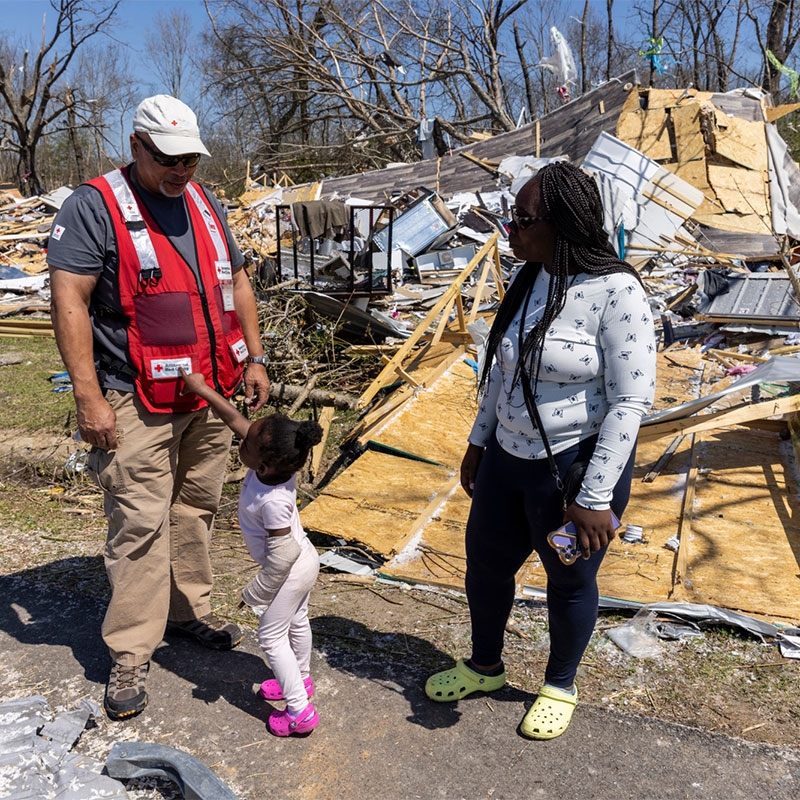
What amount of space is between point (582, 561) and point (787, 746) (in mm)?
1003

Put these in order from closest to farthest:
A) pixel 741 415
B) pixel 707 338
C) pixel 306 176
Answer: pixel 741 415 < pixel 707 338 < pixel 306 176

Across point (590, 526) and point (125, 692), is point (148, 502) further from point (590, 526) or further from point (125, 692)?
point (590, 526)

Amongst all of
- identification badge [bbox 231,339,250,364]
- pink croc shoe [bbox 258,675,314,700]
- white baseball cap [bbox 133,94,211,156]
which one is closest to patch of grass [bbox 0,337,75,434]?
identification badge [bbox 231,339,250,364]

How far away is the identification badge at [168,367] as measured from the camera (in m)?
2.66

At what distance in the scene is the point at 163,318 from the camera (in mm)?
2635

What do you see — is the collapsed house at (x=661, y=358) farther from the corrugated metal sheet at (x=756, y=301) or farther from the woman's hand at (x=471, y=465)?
the woman's hand at (x=471, y=465)

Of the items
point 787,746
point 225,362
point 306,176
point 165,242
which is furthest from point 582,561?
point 306,176

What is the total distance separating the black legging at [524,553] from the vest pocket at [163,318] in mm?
1153

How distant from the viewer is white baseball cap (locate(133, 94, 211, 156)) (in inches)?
97.9

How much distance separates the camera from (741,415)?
486 centimetres

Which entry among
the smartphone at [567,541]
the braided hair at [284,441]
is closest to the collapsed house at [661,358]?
the smartphone at [567,541]

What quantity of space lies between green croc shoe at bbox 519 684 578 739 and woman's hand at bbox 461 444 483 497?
0.74 m

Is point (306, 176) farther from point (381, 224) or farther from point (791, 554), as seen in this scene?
point (791, 554)

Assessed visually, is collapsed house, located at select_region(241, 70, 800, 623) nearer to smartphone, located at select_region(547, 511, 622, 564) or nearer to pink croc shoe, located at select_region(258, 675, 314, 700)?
pink croc shoe, located at select_region(258, 675, 314, 700)
